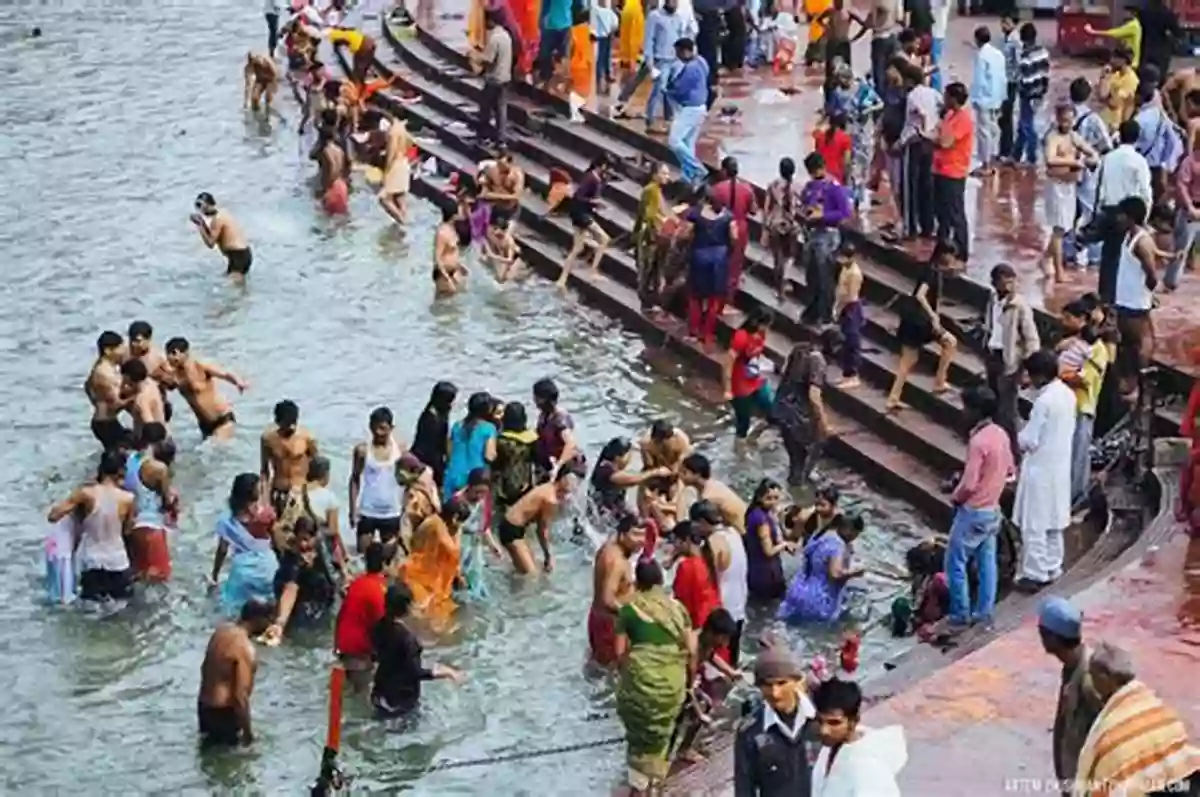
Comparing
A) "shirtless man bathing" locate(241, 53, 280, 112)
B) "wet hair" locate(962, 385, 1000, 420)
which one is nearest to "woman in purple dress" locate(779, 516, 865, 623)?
"wet hair" locate(962, 385, 1000, 420)

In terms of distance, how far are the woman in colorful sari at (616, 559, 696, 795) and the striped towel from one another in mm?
3654

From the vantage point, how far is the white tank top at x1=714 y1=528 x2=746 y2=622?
550 inches

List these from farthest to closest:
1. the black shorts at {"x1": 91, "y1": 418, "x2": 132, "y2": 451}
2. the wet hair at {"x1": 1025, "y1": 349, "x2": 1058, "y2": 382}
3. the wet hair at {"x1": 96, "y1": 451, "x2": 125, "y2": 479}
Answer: the black shorts at {"x1": 91, "y1": 418, "x2": 132, "y2": 451} < the wet hair at {"x1": 96, "y1": 451, "x2": 125, "y2": 479} < the wet hair at {"x1": 1025, "y1": 349, "x2": 1058, "y2": 382}

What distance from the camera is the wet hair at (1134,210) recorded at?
16.3 metres

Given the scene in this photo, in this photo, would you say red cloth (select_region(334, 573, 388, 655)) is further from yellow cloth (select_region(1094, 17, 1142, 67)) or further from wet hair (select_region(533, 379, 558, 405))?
yellow cloth (select_region(1094, 17, 1142, 67))

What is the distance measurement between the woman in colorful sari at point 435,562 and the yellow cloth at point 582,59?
39.7 feet

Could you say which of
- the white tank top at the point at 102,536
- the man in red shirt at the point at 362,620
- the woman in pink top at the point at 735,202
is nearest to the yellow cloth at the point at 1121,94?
the woman in pink top at the point at 735,202

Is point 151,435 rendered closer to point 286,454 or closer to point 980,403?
point 286,454

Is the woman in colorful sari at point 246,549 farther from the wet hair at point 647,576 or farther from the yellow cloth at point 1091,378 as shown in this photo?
the yellow cloth at point 1091,378

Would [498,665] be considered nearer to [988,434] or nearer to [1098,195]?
[988,434]

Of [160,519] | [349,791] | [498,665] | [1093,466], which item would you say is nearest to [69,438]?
[160,519]

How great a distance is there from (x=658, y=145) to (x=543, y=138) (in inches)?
91.1

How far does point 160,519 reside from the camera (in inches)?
629

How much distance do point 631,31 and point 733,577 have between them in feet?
45.7
